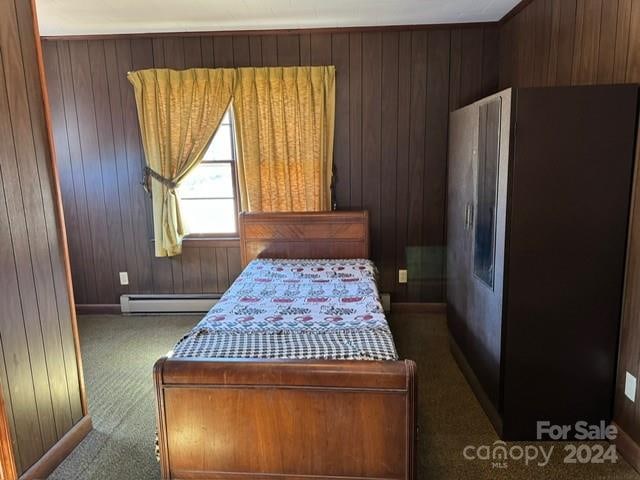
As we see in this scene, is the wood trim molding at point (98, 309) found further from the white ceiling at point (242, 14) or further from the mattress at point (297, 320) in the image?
the white ceiling at point (242, 14)

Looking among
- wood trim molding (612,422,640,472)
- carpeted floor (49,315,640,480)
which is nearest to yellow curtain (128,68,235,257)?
carpeted floor (49,315,640,480)

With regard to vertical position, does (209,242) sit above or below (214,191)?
below

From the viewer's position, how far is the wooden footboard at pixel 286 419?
167 cm

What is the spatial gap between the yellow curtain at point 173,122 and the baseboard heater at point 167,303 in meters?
0.49

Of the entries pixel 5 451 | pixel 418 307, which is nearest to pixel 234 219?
pixel 418 307

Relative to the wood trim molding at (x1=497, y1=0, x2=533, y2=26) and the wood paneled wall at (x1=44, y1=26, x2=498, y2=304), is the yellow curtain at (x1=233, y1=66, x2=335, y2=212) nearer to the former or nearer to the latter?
the wood paneled wall at (x1=44, y1=26, x2=498, y2=304)

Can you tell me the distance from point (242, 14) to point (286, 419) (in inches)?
115

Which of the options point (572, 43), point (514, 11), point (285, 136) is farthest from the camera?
point (285, 136)

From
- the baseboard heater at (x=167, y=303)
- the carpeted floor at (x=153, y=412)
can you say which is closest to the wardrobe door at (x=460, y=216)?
the carpeted floor at (x=153, y=412)

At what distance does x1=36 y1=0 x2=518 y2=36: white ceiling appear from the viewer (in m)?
3.11

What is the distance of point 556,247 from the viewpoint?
2.18 meters

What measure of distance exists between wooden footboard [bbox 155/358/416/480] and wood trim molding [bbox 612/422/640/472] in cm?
119

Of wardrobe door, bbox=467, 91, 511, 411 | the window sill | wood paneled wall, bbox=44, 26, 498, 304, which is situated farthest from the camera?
the window sill

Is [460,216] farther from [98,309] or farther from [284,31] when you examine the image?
[98,309]
